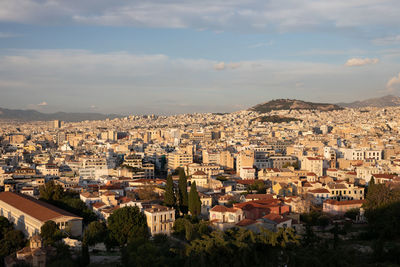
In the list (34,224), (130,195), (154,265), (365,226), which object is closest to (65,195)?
(130,195)

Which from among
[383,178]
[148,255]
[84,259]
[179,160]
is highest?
[179,160]

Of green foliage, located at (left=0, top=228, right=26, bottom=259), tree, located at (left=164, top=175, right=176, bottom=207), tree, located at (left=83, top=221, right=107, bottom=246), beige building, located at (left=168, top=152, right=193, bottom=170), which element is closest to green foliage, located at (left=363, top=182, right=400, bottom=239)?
tree, located at (left=164, top=175, right=176, bottom=207)

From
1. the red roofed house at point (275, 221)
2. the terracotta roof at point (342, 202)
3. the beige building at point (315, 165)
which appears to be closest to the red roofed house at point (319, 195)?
the terracotta roof at point (342, 202)

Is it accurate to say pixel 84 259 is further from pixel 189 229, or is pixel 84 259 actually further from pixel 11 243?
pixel 11 243

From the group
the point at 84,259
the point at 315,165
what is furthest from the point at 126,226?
the point at 315,165

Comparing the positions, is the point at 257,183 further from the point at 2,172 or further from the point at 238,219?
the point at 2,172

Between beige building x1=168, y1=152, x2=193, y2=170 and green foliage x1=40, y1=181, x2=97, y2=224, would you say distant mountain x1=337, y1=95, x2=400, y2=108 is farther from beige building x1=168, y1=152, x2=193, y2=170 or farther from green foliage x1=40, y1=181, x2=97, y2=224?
green foliage x1=40, y1=181, x2=97, y2=224

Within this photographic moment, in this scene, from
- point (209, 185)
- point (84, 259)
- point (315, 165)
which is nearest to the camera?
point (84, 259)
